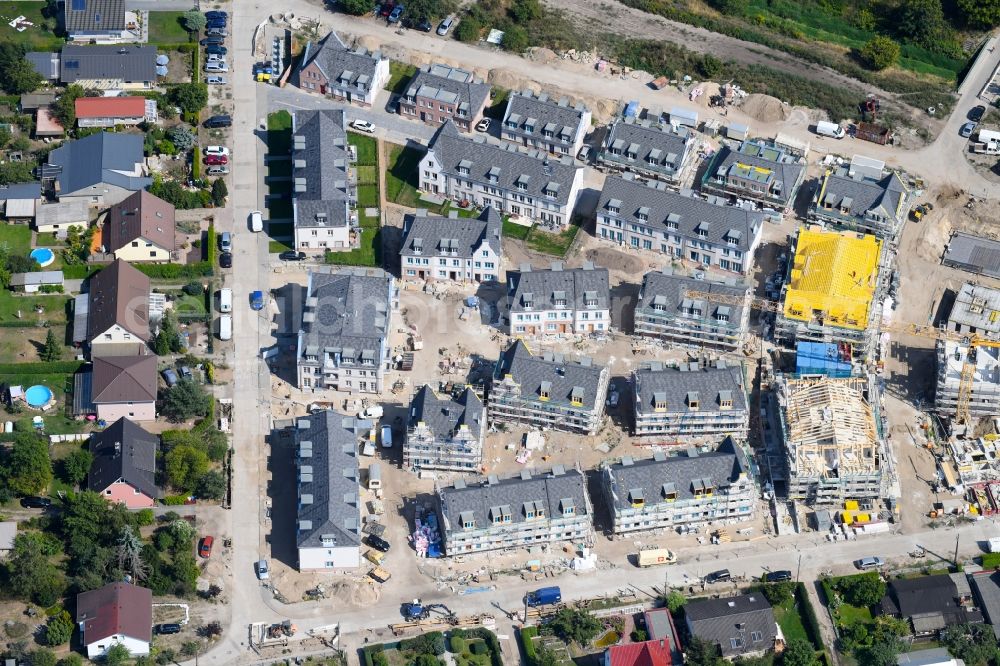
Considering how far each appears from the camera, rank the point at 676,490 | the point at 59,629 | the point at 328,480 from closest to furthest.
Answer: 1. the point at 59,629
2. the point at 328,480
3. the point at 676,490

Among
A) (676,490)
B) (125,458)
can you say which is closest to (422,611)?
(676,490)

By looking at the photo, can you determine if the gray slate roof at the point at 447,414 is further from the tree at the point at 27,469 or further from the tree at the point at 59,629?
the tree at the point at 59,629

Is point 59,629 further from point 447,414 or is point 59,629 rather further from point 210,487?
point 447,414

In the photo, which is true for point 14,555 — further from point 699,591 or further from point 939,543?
point 939,543

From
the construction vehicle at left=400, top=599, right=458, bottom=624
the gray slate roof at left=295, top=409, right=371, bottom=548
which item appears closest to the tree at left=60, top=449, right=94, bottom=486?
the gray slate roof at left=295, top=409, right=371, bottom=548

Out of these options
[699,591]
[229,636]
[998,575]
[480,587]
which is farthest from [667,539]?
[229,636]

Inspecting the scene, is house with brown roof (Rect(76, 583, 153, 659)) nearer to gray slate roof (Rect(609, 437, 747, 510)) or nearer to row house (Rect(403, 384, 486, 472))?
row house (Rect(403, 384, 486, 472))
